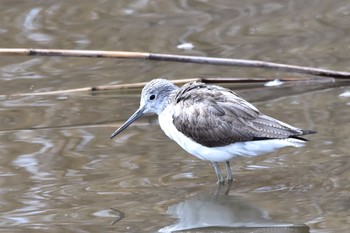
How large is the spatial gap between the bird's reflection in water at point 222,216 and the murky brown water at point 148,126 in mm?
17

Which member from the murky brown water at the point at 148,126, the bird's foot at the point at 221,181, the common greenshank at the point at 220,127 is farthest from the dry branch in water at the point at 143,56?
the bird's foot at the point at 221,181

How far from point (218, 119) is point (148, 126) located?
1639 millimetres

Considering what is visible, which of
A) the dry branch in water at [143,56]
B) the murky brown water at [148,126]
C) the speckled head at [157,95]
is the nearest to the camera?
the murky brown water at [148,126]

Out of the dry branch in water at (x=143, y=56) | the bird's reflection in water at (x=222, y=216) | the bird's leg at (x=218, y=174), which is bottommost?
the bird's reflection in water at (x=222, y=216)

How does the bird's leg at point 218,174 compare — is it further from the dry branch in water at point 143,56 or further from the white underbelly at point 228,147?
the dry branch in water at point 143,56

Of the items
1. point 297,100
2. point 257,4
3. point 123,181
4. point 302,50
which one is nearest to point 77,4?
point 257,4

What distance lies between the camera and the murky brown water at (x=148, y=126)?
22.4 feet

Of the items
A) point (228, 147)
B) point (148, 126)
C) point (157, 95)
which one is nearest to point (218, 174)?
point (228, 147)

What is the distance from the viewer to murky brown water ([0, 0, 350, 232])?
6.81 metres

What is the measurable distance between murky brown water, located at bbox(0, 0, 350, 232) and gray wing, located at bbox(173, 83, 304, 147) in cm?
39

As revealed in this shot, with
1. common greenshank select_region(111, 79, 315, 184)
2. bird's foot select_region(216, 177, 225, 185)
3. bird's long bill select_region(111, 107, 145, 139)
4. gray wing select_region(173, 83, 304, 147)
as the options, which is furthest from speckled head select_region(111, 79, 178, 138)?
bird's foot select_region(216, 177, 225, 185)

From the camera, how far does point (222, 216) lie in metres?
6.80

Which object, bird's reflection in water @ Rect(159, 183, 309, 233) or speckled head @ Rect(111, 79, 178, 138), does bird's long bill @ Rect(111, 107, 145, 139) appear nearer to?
speckled head @ Rect(111, 79, 178, 138)

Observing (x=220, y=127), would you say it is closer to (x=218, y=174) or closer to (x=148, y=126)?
(x=218, y=174)
